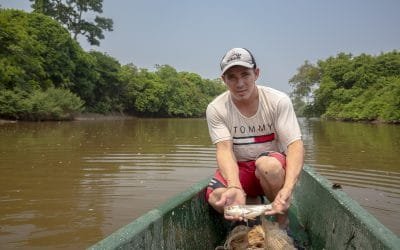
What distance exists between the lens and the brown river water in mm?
4238

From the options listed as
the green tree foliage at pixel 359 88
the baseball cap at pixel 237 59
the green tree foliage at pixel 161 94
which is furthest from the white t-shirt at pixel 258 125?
the green tree foliage at pixel 161 94

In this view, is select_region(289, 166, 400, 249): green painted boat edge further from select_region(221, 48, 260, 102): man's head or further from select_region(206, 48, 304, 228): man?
select_region(221, 48, 260, 102): man's head

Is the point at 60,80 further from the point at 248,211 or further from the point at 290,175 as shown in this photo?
the point at 248,211

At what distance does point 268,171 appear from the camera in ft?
8.25

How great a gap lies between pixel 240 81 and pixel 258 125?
35 cm

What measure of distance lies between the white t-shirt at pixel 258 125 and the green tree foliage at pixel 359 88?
2987 cm

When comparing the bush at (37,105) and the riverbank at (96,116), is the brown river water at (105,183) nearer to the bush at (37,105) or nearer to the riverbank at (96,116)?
the bush at (37,105)

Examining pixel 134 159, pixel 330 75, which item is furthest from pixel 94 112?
pixel 134 159

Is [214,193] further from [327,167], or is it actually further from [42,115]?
[42,115]

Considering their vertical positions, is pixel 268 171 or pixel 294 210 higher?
pixel 268 171

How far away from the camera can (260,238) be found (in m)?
2.41

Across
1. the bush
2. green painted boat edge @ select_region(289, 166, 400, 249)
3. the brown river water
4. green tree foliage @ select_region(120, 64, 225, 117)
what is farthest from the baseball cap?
green tree foliage @ select_region(120, 64, 225, 117)

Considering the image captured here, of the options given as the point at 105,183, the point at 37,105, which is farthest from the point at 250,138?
the point at 37,105

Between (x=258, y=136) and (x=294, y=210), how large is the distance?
1.26 metres
